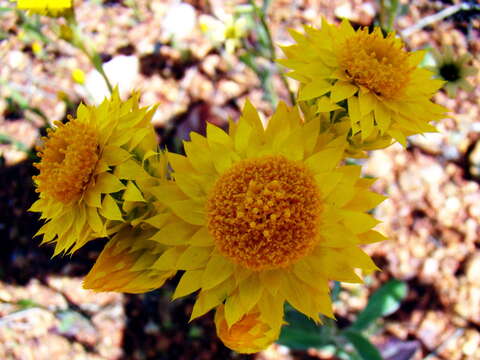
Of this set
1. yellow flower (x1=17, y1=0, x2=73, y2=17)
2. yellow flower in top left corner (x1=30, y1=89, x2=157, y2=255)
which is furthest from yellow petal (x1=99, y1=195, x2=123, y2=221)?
yellow flower (x1=17, y1=0, x2=73, y2=17)

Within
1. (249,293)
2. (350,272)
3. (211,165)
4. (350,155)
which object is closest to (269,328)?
(249,293)

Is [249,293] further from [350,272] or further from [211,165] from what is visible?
[211,165]

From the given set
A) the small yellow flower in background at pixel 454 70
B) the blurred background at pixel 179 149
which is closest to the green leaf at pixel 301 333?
the blurred background at pixel 179 149

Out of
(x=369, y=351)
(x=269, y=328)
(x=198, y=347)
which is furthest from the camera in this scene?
(x=198, y=347)

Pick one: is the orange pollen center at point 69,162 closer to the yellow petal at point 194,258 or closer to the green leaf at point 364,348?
the yellow petal at point 194,258

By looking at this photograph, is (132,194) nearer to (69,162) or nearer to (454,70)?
(69,162)

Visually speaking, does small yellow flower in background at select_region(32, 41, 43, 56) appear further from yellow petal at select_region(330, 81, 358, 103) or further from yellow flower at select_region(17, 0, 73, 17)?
yellow petal at select_region(330, 81, 358, 103)

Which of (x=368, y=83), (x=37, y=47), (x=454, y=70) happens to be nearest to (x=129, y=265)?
(x=368, y=83)
